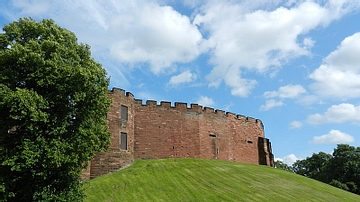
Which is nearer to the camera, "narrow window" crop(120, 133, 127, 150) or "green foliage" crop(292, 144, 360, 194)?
"narrow window" crop(120, 133, 127, 150)

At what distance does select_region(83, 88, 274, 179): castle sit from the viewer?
29469mm

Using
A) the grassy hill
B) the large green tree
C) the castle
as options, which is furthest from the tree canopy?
the large green tree

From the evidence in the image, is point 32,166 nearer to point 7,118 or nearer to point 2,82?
point 7,118

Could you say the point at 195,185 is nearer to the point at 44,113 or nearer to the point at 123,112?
the point at 123,112

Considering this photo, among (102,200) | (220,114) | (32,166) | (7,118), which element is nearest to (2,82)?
(7,118)

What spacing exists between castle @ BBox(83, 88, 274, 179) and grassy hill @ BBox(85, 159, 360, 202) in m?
1.66

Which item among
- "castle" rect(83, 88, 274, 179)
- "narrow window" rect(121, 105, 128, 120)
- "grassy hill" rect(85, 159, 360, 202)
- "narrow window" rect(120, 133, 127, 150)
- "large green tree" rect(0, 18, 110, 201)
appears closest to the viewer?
"large green tree" rect(0, 18, 110, 201)

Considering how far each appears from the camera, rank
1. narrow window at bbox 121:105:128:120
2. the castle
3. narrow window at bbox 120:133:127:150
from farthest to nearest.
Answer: narrow window at bbox 121:105:128:120 → narrow window at bbox 120:133:127:150 → the castle

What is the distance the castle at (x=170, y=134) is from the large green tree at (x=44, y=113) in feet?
31.1

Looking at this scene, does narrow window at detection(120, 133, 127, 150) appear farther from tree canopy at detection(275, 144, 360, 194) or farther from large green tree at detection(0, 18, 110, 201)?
tree canopy at detection(275, 144, 360, 194)

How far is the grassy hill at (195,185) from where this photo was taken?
22.5 m

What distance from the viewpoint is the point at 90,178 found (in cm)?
2717

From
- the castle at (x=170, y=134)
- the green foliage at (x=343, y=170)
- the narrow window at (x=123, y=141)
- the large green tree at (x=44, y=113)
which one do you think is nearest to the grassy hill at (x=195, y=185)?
the castle at (x=170, y=134)

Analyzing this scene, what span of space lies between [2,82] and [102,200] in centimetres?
903
